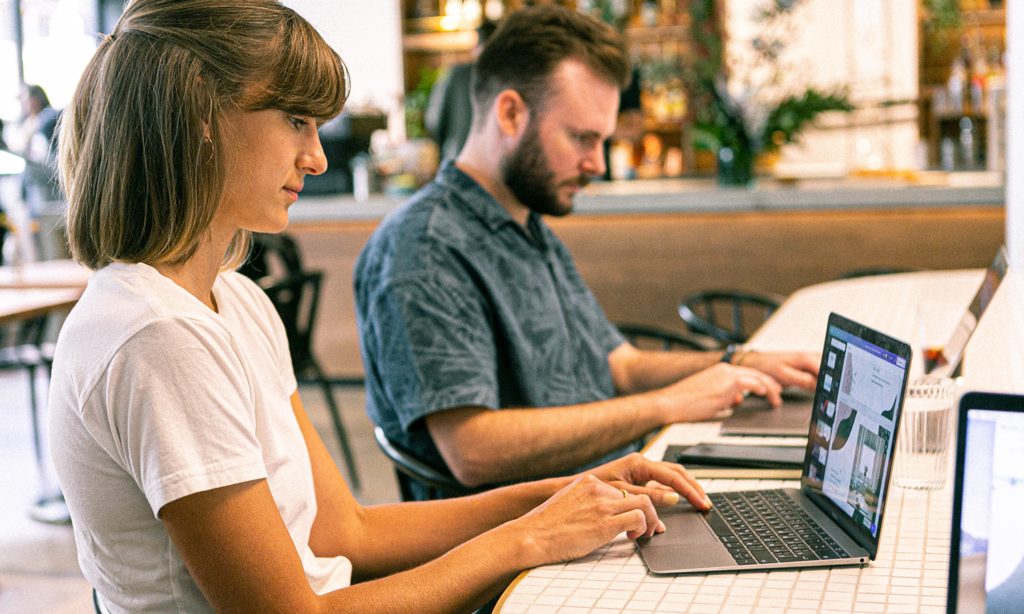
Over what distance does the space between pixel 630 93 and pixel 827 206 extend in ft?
5.09

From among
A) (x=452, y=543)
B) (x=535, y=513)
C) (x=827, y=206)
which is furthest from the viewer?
(x=827, y=206)

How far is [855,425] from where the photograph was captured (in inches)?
40.6

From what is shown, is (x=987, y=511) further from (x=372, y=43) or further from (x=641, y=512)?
(x=372, y=43)

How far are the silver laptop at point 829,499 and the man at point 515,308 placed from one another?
1.56ft

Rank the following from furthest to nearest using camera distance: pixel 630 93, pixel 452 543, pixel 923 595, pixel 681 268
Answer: pixel 630 93, pixel 681 268, pixel 452 543, pixel 923 595

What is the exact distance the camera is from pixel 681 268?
14.7 ft

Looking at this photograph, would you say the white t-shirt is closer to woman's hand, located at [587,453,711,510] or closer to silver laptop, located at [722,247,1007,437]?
woman's hand, located at [587,453,711,510]

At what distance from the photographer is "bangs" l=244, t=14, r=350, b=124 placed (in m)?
1.04

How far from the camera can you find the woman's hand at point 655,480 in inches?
45.8

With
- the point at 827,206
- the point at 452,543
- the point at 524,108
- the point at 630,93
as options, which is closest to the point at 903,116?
the point at 630,93

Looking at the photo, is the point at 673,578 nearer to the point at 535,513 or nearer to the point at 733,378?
the point at 535,513

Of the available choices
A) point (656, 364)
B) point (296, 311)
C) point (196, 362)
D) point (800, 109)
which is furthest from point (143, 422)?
point (800, 109)

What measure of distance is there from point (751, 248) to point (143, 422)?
12.3 ft

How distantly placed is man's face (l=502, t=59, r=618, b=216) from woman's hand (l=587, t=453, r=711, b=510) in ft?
2.48
